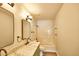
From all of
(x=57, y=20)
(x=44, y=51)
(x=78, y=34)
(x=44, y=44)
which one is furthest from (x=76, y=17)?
(x=44, y=51)

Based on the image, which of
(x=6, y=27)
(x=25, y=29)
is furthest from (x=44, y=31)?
(x=6, y=27)

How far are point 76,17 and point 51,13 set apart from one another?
2.01m

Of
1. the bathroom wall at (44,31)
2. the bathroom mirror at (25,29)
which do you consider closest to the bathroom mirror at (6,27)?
the bathroom mirror at (25,29)

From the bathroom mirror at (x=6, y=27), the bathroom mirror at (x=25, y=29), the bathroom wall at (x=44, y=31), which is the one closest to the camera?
the bathroom mirror at (x=6, y=27)

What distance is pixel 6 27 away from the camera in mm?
1829

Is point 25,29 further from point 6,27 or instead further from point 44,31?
point 6,27

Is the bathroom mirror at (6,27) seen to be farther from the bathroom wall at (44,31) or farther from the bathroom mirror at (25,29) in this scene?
the bathroom wall at (44,31)

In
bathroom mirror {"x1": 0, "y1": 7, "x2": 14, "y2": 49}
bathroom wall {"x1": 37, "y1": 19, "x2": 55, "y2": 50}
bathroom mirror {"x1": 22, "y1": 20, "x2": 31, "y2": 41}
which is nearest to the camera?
bathroom mirror {"x1": 0, "y1": 7, "x2": 14, "y2": 49}

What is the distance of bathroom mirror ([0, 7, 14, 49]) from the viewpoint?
165 cm

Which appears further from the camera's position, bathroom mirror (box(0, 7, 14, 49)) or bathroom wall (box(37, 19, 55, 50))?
bathroom wall (box(37, 19, 55, 50))

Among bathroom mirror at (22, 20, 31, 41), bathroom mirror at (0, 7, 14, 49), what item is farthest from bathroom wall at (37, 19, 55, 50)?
bathroom mirror at (0, 7, 14, 49)

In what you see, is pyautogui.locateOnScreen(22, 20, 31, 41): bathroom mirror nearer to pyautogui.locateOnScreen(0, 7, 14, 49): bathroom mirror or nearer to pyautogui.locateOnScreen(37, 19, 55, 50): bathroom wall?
pyautogui.locateOnScreen(37, 19, 55, 50): bathroom wall

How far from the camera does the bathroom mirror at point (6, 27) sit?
1.65m

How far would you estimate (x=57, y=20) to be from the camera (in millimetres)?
3787
